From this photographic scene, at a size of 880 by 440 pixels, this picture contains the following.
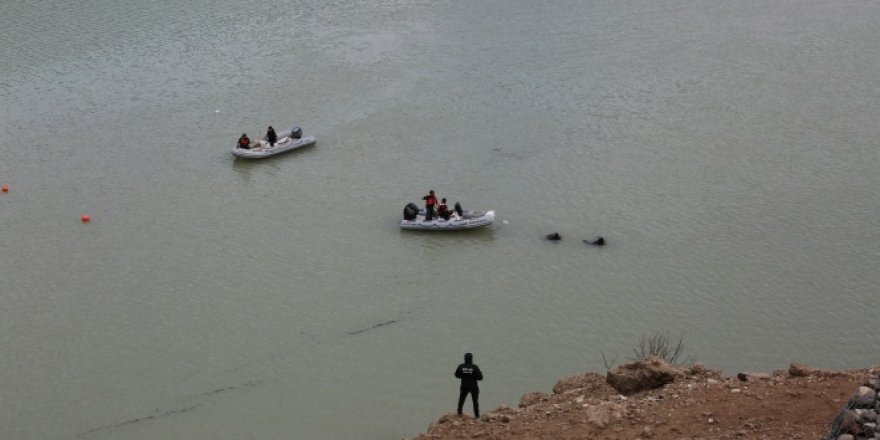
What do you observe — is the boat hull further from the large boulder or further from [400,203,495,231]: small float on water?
the large boulder

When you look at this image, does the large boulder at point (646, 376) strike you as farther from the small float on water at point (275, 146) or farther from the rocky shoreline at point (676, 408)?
the small float on water at point (275, 146)

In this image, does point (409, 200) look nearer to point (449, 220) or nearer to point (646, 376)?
point (449, 220)

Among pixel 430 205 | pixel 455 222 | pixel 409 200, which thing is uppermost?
pixel 409 200

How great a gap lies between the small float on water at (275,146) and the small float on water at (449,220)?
209 inches

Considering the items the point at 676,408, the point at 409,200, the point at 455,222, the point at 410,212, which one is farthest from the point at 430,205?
the point at 676,408

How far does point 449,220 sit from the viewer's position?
22.8 metres

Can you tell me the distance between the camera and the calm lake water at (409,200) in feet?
58.2

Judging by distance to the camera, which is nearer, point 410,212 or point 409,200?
point 410,212

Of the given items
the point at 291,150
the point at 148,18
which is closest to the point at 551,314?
the point at 291,150

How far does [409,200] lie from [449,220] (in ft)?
6.34

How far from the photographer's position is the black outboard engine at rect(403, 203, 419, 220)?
22953mm

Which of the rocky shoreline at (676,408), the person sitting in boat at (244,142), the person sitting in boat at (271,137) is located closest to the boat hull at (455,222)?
the person sitting in boat at (271,137)

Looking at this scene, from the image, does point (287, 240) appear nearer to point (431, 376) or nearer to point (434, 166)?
point (434, 166)

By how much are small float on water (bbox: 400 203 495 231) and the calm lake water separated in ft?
0.94
